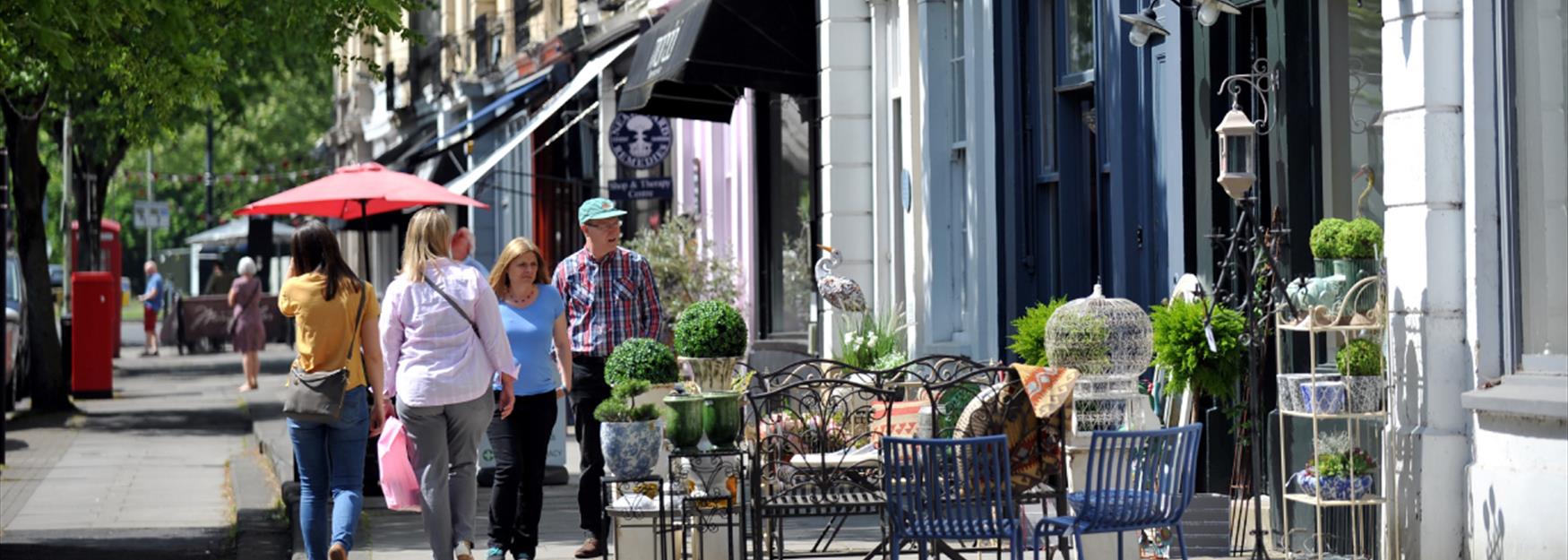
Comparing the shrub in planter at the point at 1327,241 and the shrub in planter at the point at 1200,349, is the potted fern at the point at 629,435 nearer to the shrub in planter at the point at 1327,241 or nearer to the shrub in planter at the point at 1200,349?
the shrub in planter at the point at 1200,349

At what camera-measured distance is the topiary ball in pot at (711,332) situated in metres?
10.5

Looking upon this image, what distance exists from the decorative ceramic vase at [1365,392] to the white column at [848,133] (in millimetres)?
8021

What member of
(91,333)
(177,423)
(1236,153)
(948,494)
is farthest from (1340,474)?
(91,333)

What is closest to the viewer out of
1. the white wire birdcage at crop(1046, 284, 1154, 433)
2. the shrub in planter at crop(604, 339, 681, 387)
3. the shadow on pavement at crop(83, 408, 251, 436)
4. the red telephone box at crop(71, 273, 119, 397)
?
the white wire birdcage at crop(1046, 284, 1154, 433)

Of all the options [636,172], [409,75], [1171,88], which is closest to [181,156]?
[409,75]

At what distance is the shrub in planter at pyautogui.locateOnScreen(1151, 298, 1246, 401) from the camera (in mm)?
10039

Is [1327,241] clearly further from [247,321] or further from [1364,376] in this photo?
[247,321]

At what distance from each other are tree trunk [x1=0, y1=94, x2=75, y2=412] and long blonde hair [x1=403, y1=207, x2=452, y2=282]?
55.3ft

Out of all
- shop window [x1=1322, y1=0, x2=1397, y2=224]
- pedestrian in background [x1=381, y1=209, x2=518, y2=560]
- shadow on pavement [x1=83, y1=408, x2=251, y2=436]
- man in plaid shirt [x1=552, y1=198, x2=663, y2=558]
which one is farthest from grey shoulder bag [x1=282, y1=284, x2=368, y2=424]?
shadow on pavement [x1=83, y1=408, x2=251, y2=436]

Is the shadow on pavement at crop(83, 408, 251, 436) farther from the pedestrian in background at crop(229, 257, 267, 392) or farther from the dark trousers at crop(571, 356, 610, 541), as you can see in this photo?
the dark trousers at crop(571, 356, 610, 541)

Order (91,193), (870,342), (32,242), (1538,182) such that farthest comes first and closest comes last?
(91,193), (32,242), (870,342), (1538,182)

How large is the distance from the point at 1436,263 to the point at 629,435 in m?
3.32

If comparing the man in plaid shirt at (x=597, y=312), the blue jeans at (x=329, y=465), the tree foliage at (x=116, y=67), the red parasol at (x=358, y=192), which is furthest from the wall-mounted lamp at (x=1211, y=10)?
the red parasol at (x=358, y=192)

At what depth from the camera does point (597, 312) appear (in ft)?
37.3
